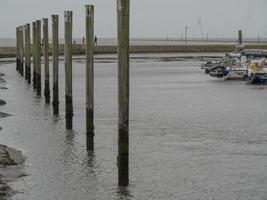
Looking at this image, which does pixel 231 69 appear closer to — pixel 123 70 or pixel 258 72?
pixel 258 72

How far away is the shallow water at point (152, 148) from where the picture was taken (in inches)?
593

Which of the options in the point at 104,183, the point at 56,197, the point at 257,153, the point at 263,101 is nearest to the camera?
the point at 56,197

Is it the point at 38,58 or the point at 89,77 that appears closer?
the point at 89,77

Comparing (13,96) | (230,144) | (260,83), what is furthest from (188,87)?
(230,144)

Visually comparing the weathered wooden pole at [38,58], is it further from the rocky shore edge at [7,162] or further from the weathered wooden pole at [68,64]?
the rocky shore edge at [7,162]

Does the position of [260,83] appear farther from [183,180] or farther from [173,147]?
[183,180]

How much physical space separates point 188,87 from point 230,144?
83.1 ft

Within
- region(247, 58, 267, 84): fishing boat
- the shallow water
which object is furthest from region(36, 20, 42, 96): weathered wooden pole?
region(247, 58, 267, 84): fishing boat

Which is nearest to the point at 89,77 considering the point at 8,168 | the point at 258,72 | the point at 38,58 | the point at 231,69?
the point at 8,168

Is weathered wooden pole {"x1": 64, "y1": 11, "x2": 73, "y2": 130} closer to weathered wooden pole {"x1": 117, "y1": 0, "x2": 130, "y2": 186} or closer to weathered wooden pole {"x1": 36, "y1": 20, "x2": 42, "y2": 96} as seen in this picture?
weathered wooden pole {"x1": 117, "y1": 0, "x2": 130, "y2": 186}

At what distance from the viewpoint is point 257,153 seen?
19281 mm

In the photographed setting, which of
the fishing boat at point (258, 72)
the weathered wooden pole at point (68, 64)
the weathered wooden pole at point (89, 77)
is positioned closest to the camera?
the weathered wooden pole at point (89, 77)

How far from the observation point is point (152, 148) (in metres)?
20.3

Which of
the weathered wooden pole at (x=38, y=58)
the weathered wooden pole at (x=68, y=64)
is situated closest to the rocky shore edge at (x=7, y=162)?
the weathered wooden pole at (x=68, y=64)
